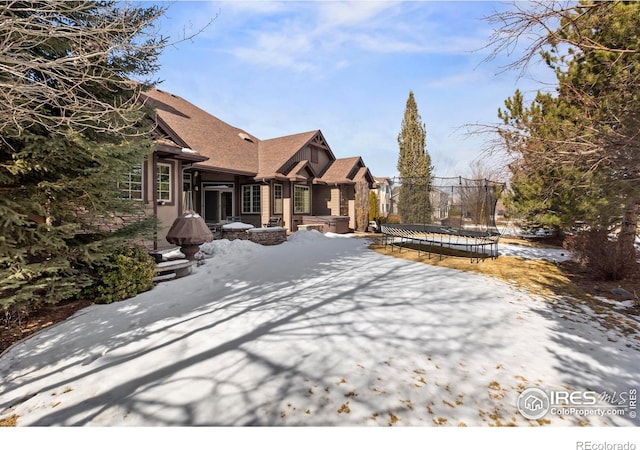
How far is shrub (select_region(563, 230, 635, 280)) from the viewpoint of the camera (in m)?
7.13

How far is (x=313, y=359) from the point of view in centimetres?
341

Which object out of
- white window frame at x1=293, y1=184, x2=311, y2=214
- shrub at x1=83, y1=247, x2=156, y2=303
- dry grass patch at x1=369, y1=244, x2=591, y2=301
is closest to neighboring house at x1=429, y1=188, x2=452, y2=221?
dry grass patch at x1=369, y1=244, x2=591, y2=301

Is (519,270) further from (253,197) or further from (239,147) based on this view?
(239,147)

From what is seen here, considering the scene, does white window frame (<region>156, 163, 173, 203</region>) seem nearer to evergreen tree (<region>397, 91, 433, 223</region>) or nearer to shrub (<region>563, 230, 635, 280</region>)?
shrub (<region>563, 230, 635, 280</region>)

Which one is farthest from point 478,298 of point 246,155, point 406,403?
point 246,155

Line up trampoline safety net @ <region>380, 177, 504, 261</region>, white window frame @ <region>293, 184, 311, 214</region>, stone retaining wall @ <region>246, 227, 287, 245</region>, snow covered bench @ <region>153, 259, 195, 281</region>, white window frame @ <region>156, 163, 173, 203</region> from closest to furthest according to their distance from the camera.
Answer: snow covered bench @ <region>153, 259, 195, 281</region>
white window frame @ <region>156, 163, 173, 203</region>
trampoline safety net @ <region>380, 177, 504, 261</region>
stone retaining wall @ <region>246, 227, 287, 245</region>
white window frame @ <region>293, 184, 311, 214</region>

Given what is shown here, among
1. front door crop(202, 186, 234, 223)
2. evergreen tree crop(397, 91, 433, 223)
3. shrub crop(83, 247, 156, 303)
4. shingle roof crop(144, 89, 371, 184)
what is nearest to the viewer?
shrub crop(83, 247, 156, 303)

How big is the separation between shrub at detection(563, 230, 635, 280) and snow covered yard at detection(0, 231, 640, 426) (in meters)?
3.01

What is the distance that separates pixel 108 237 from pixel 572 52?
12.9m

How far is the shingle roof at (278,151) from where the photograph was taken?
16422 millimetres

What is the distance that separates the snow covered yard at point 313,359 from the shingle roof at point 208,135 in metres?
10.6

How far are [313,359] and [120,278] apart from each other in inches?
176

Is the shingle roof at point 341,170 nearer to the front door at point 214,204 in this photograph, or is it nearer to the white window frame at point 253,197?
the white window frame at point 253,197

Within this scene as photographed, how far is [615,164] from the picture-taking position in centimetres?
482
